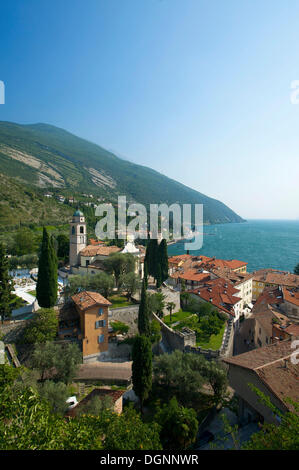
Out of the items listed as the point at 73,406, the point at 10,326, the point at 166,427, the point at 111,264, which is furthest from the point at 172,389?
the point at 111,264

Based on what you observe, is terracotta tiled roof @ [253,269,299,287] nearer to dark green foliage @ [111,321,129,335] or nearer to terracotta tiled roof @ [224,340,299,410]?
terracotta tiled roof @ [224,340,299,410]

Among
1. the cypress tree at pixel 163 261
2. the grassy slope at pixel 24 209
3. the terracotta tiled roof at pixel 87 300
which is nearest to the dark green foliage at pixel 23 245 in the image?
the grassy slope at pixel 24 209

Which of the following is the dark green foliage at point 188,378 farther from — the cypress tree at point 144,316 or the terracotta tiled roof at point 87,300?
the terracotta tiled roof at point 87,300

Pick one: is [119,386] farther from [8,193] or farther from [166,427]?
[8,193]

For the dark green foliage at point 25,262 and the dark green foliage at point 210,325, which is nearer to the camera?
the dark green foliage at point 210,325

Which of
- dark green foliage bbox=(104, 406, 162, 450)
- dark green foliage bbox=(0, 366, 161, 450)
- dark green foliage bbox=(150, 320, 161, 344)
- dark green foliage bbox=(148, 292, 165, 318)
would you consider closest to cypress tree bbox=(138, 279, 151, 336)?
dark green foliage bbox=(150, 320, 161, 344)
